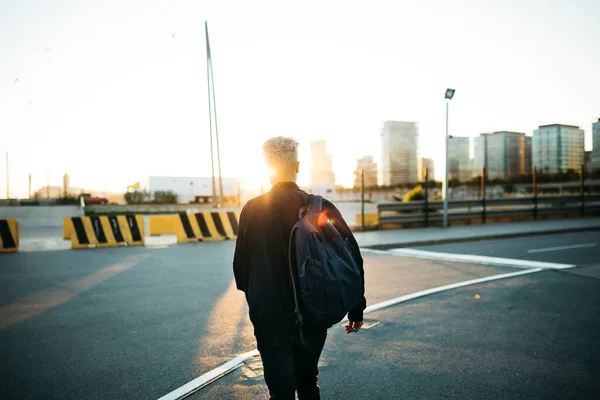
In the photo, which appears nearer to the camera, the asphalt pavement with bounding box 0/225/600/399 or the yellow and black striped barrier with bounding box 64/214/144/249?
the asphalt pavement with bounding box 0/225/600/399

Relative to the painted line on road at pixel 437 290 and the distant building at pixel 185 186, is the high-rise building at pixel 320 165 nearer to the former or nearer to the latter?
the distant building at pixel 185 186

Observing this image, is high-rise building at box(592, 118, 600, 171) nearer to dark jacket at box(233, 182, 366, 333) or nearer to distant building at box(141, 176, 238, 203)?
dark jacket at box(233, 182, 366, 333)

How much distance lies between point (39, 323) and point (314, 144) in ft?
359

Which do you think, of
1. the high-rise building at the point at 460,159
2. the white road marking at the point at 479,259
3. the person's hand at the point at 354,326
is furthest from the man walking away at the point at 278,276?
the high-rise building at the point at 460,159

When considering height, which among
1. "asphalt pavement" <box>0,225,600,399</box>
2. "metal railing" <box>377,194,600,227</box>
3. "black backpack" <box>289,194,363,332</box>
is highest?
"black backpack" <box>289,194,363,332</box>

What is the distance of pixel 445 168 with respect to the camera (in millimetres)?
16344

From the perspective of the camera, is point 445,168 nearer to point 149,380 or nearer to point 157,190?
point 149,380

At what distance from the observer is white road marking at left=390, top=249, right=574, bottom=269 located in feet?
26.9

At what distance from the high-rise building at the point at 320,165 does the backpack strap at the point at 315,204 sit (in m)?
78.6

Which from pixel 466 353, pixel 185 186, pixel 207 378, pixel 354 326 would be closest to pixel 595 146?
pixel 466 353

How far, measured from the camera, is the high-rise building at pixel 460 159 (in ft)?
271

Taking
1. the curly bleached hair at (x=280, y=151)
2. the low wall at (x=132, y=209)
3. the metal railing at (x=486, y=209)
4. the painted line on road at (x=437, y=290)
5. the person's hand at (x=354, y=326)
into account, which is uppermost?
the curly bleached hair at (x=280, y=151)

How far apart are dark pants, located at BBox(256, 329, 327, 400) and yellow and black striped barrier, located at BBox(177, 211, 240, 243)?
12.4 m

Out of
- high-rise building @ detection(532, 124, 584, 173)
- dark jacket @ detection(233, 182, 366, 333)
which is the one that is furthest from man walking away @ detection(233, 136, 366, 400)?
high-rise building @ detection(532, 124, 584, 173)
